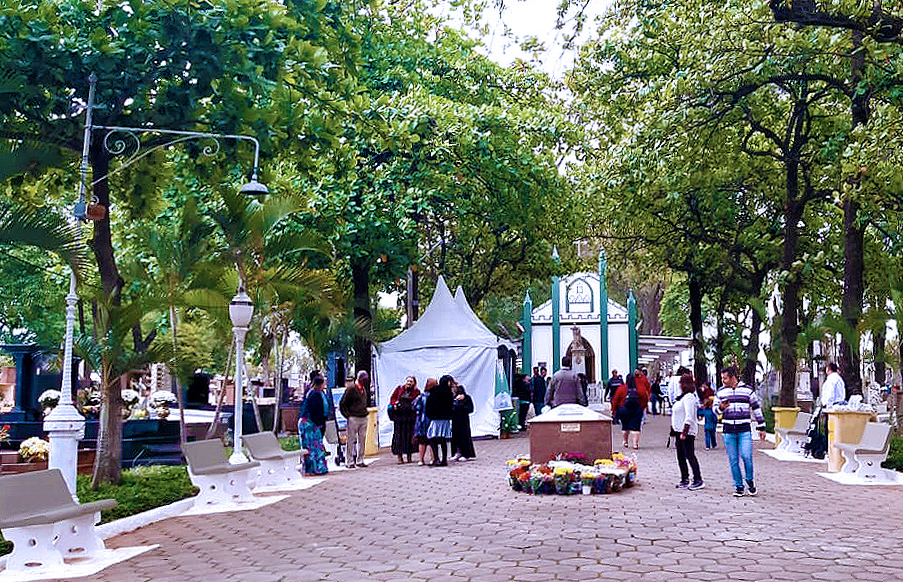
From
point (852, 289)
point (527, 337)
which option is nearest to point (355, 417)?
point (852, 289)

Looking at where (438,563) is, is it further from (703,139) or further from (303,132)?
(703,139)

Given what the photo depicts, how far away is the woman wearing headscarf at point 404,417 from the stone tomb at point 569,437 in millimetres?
4693

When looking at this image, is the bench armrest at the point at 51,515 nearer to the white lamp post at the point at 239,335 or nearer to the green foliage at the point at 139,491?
the green foliage at the point at 139,491

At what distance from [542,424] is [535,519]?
14.8 ft

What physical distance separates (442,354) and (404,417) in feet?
19.6

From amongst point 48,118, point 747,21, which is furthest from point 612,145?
point 48,118

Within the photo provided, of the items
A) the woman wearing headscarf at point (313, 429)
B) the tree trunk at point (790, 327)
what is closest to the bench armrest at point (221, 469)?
the woman wearing headscarf at point (313, 429)

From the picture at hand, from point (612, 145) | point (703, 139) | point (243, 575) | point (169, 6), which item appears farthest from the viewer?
point (612, 145)

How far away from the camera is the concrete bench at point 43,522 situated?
887 centimetres

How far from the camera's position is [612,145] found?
26.2 meters

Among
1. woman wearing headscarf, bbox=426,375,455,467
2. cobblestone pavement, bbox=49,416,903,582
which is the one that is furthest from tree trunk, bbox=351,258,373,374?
cobblestone pavement, bbox=49,416,903,582

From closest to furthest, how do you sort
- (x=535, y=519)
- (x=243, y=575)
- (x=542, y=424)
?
(x=243, y=575)
(x=535, y=519)
(x=542, y=424)

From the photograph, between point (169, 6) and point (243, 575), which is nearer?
point (243, 575)

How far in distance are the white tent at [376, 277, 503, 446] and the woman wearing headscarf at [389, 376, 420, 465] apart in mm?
5193
